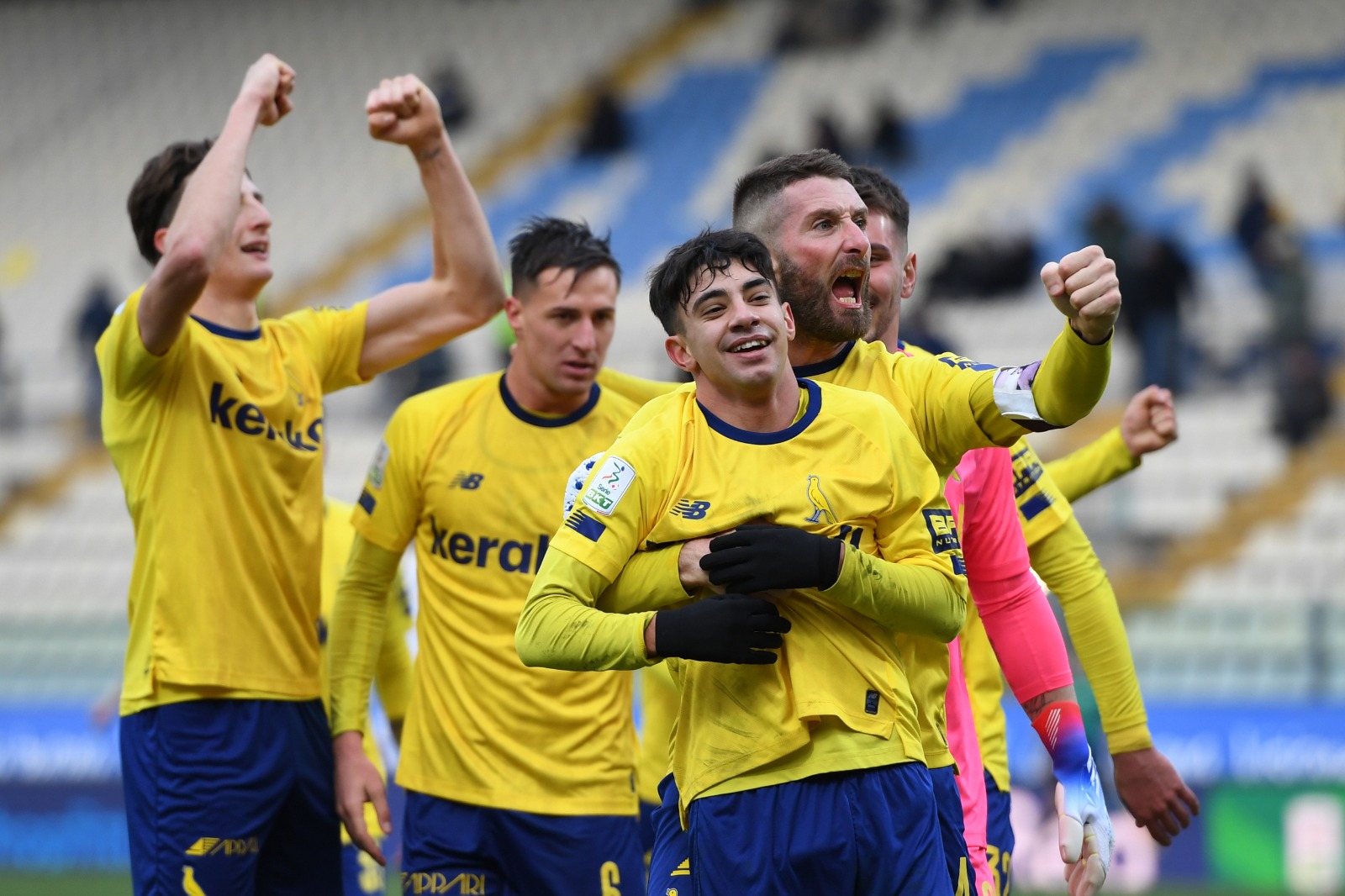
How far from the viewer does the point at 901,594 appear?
128 inches

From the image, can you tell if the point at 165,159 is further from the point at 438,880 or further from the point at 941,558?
the point at 941,558

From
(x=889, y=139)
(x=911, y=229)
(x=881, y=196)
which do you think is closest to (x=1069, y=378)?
(x=881, y=196)

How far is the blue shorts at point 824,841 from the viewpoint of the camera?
3.26 meters

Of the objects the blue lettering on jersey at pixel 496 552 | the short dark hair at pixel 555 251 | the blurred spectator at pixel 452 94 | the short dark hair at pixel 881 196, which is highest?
the blurred spectator at pixel 452 94

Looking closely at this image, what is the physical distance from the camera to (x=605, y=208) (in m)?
18.5

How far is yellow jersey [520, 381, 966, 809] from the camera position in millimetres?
3297

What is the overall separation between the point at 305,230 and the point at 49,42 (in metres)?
4.71

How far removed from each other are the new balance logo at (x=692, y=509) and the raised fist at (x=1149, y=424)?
2.41 m

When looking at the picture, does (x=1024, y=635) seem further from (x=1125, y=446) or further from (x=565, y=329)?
(x=565, y=329)

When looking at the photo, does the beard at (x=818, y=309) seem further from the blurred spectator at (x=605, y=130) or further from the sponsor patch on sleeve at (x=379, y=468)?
the blurred spectator at (x=605, y=130)

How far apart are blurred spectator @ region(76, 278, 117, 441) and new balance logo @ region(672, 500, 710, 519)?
13297 mm

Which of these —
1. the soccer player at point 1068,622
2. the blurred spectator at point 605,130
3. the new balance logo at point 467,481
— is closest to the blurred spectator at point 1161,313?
the blurred spectator at point 605,130

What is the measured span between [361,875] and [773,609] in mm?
3551

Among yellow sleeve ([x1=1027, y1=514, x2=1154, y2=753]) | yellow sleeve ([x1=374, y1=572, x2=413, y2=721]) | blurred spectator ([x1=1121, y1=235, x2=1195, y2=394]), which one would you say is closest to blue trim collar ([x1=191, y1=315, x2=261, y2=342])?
yellow sleeve ([x1=374, y1=572, x2=413, y2=721])
